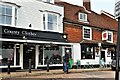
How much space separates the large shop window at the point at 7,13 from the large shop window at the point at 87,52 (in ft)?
32.0

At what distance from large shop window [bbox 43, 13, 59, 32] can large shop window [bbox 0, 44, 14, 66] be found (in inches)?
178

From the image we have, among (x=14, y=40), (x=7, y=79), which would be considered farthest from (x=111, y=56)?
(x=7, y=79)

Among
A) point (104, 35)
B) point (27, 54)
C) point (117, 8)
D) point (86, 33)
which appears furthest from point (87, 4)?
point (117, 8)

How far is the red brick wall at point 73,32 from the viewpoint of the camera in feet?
94.8

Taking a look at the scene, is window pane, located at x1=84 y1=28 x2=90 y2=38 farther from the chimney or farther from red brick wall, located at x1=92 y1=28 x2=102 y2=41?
the chimney

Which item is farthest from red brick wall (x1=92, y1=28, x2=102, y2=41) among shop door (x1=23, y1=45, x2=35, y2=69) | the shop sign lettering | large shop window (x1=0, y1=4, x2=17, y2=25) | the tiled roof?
large shop window (x1=0, y1=4, x2=17, y2=25)

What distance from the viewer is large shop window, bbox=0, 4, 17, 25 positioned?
23.1m

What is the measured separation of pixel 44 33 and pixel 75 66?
5.43 m

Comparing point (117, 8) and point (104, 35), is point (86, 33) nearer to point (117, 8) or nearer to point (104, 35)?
point (104, 35)

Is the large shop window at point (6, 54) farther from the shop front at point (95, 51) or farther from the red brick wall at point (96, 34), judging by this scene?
the red brick wall at point (96, 34)

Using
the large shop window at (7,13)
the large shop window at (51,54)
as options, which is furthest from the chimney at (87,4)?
the large shop window at (7,13)

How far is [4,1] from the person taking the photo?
23.0 meters

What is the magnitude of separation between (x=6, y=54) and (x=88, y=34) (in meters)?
11.7

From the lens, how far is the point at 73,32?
29.5m
